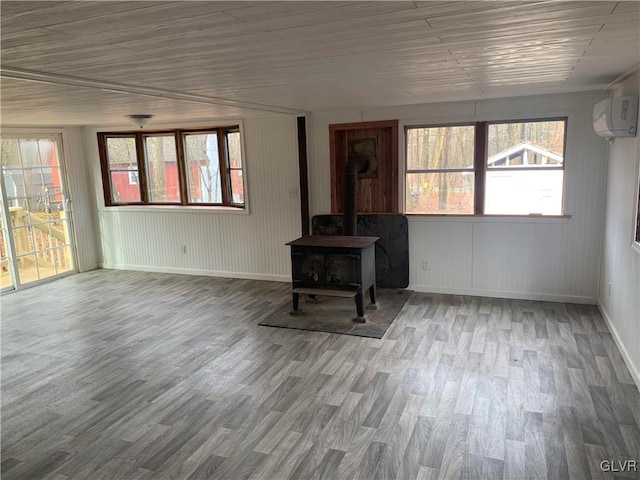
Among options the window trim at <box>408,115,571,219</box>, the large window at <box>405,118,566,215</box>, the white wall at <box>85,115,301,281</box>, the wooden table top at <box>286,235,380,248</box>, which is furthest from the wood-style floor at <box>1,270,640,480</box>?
the white wall at <box>85,115,301,281</box>

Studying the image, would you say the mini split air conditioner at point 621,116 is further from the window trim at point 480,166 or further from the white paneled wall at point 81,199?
the white paneled wall at point 81,199

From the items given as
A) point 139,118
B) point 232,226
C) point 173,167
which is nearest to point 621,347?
point 232,226

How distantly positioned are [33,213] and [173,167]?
1970 mm

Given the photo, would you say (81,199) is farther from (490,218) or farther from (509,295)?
(509,295)

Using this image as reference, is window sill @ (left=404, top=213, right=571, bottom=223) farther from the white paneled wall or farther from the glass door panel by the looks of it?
the glass door panel

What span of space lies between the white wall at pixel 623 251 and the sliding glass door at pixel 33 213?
6.79 metres

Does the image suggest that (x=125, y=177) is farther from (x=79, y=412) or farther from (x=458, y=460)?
(x=458, y=460)

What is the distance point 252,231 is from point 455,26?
4687 mm

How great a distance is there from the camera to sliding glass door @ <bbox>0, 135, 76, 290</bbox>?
19.9ft

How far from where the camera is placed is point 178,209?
6598 millimetres

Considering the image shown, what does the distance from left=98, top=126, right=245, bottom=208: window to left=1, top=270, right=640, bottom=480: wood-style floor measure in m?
2.09

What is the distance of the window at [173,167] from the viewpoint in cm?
637

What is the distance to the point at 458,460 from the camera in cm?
250

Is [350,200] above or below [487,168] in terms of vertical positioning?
below
